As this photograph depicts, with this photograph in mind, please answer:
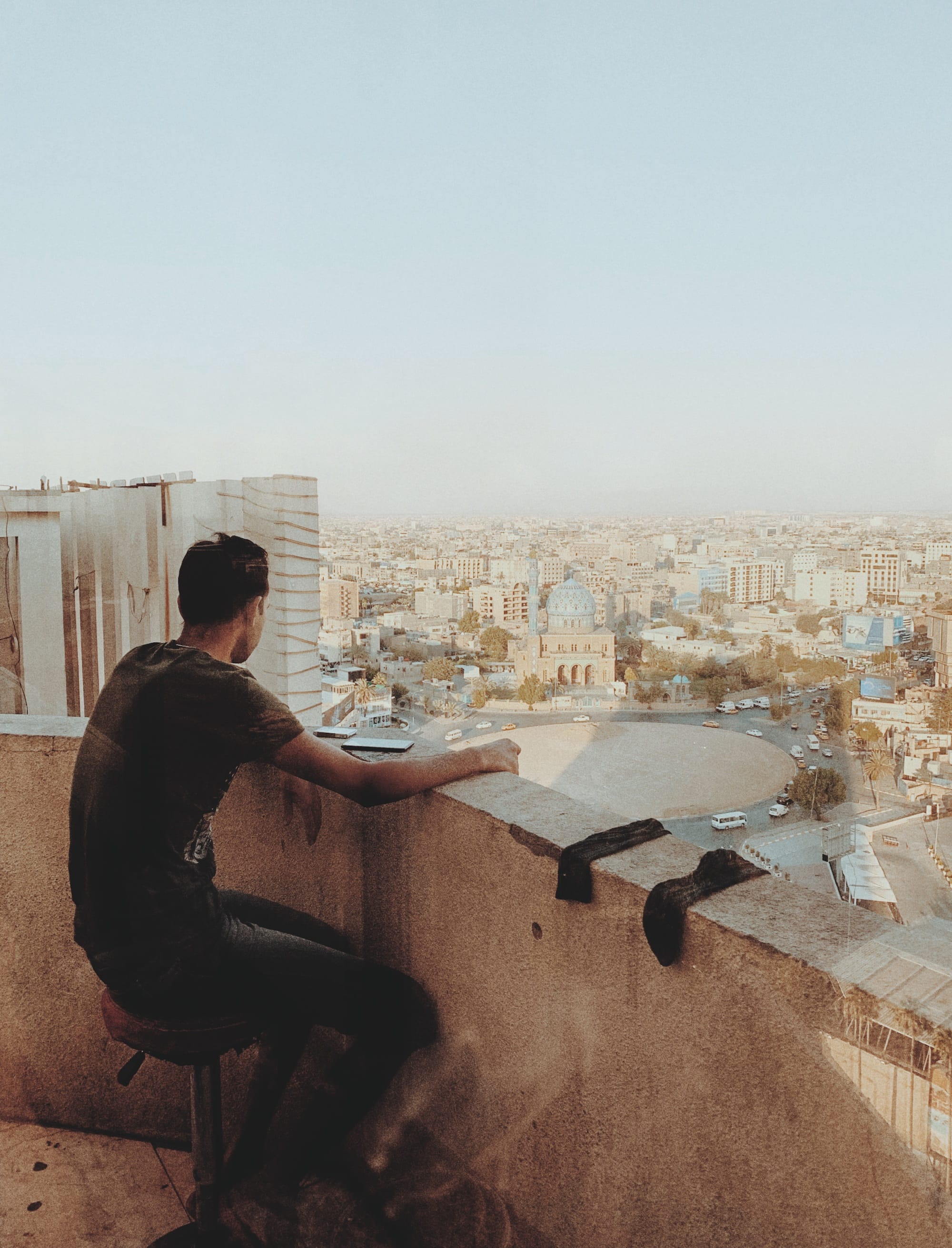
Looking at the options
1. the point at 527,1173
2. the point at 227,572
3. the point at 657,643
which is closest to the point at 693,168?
the point at 657,643

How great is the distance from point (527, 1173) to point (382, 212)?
82.8 inches

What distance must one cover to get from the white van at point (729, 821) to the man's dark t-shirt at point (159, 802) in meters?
0.63

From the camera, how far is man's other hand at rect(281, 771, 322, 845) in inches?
61.2

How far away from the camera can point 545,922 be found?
1.24m

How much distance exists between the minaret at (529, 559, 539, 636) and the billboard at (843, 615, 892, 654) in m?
0.63

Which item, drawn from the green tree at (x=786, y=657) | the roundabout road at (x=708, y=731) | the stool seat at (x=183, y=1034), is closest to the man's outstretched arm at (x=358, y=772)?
the roundabout road at (x=708, y=731)

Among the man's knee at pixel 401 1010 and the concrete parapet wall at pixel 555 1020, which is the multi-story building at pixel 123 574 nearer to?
the concrete parapet wall at pixel 555 1020

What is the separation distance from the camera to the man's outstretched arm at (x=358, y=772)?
128 cm

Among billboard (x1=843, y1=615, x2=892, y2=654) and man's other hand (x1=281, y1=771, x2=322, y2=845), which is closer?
billboard (x1=843, y1=615, x2=892, y2=654)

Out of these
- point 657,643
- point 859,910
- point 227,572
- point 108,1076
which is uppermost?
point 227,572

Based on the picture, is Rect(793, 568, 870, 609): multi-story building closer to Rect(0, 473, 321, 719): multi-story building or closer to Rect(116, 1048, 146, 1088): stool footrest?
Rect(0, 473, 321, 719): multi-story building

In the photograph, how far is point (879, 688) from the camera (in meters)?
1.29

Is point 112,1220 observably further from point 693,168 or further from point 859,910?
point 693,168

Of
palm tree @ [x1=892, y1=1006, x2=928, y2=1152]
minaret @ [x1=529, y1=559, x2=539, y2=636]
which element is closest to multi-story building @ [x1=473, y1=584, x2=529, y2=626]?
minaret @ [x1=529, y1=559, x2=539, y2=636]
